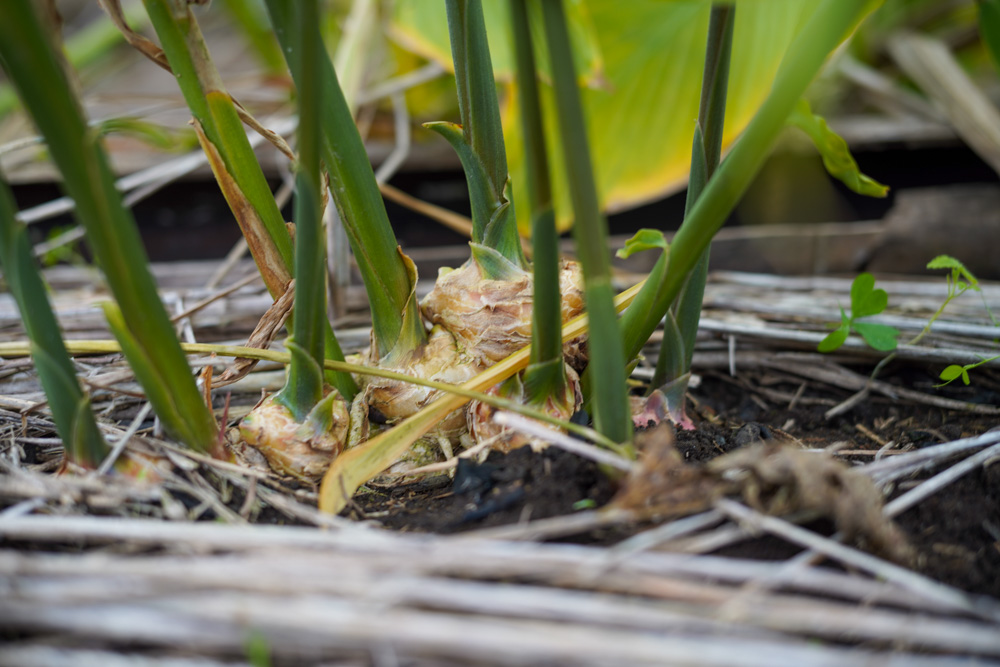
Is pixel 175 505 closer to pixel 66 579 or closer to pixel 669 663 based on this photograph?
pixel 66 579

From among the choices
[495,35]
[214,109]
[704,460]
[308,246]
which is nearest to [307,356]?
[308,246]

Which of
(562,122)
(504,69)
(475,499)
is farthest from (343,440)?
(504,69)

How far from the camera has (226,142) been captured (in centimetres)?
45

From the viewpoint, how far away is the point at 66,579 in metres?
0.28

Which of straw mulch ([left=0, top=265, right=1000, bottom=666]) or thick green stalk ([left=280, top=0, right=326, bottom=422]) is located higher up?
thick green stalk ([left=280, top=0, right=326, bottom=422])

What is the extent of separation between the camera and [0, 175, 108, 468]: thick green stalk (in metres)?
0.35

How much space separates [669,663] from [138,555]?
27 centimetres

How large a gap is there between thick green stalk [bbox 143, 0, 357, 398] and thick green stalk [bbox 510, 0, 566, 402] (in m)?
0.17

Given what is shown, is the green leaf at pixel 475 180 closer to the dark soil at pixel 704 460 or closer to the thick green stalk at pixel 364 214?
the thick green stalk at pixel 364 214

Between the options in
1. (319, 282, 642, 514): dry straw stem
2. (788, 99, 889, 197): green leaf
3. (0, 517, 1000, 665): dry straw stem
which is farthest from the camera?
(788, 99, 889, 197): green leaf

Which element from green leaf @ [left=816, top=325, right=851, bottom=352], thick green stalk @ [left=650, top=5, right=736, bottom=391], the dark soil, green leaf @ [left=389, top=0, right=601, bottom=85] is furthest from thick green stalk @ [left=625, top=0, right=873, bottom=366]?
green leaf @ [left=389, top=0, right=601, bottom=85]

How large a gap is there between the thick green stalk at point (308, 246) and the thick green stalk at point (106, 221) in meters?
0.06

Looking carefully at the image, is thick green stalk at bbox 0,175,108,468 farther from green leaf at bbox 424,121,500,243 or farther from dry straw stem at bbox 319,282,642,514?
green leaf at bbox 424,121,500,243

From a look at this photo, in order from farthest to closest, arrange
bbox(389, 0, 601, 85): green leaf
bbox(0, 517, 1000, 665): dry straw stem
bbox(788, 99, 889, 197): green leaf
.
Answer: bbox(389, 0, 601, 85): green leaf < bbox(788, 99, 889, 197): green leaf < bbox(0, 517, 1000, 665): dry straw stem
